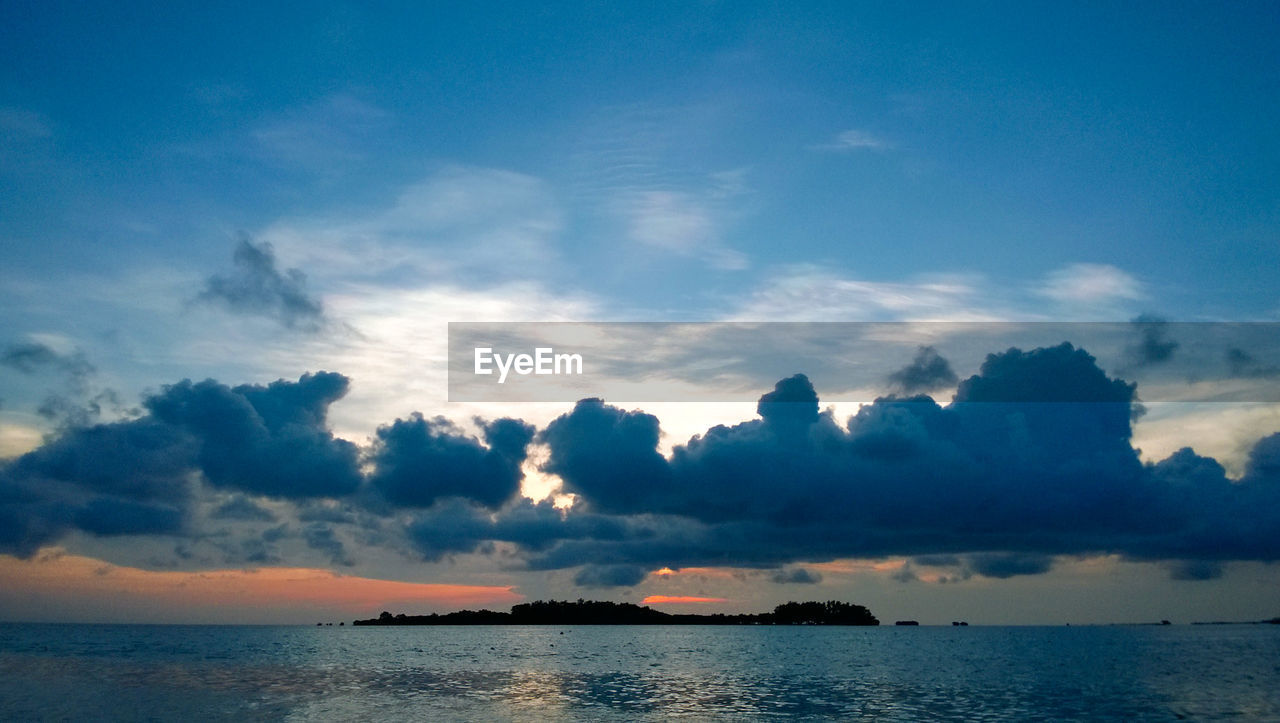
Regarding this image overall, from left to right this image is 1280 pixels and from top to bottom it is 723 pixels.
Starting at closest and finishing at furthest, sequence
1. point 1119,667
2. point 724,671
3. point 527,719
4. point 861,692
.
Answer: point 527,719 < point 861,692 < point 724,671 < point 1119,667

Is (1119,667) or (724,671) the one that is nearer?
(724,671)

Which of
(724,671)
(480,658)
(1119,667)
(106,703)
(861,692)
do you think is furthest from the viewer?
(480,658)

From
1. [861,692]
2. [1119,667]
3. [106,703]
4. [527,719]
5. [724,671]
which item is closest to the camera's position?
[527,719]

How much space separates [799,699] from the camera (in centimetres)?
8956

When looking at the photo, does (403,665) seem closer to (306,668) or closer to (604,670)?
(306,668)

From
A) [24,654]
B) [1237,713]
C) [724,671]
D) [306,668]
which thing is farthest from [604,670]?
[24,654]

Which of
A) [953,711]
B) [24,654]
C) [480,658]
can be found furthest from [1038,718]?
[24,654]

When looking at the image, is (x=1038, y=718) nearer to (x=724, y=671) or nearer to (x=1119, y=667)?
(x=724, y=671)

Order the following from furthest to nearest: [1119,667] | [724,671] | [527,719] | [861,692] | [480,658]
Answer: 1. [480,658]
2. [1119,667]
3. [724,671]
4. [861,692]
5. [527,719]

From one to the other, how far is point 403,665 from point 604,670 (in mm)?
35690

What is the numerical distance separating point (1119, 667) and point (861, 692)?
2868 inches

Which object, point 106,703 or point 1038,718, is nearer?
point 1038,718

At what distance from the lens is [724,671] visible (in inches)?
5226

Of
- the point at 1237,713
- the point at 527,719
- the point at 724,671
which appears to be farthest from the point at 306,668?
the point at 1237,713
